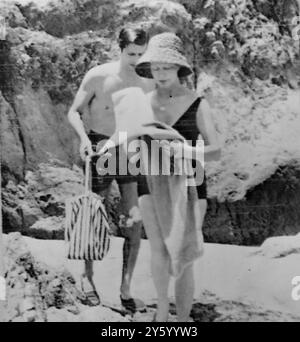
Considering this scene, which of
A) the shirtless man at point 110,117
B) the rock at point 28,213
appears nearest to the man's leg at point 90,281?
the shirtless man at point 110,117

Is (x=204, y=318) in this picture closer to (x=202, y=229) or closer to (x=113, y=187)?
(x=202, y=229)

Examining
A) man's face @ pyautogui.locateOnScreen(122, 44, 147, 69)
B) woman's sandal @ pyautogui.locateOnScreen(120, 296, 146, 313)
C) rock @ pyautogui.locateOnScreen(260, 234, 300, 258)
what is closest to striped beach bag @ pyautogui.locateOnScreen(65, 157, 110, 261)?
woman's sandal @ pyautogui.locateOnScreen(120, 296, 146, 313)

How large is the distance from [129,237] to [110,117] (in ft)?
2.13

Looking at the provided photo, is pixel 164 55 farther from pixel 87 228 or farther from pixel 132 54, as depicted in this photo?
pixel 87 228

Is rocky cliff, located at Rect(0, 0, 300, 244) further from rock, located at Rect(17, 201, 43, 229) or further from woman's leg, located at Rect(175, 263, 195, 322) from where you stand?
woman's leg, located at Rect(175, 263, 195, 322)

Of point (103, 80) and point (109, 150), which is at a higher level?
point (103, 80)

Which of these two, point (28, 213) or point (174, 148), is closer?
point (174, 148)

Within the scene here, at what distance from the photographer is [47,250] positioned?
3.89 meters

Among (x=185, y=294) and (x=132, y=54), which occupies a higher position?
(x=132, y=54)

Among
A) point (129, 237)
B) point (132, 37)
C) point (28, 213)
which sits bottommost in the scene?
point (129, 237)

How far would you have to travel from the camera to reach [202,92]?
385 centimetres

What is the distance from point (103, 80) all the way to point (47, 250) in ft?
3.18

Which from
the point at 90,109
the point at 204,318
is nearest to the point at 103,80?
the point at 90,109

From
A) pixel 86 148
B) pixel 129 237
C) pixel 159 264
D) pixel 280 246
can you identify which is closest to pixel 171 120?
pixel 86 148
